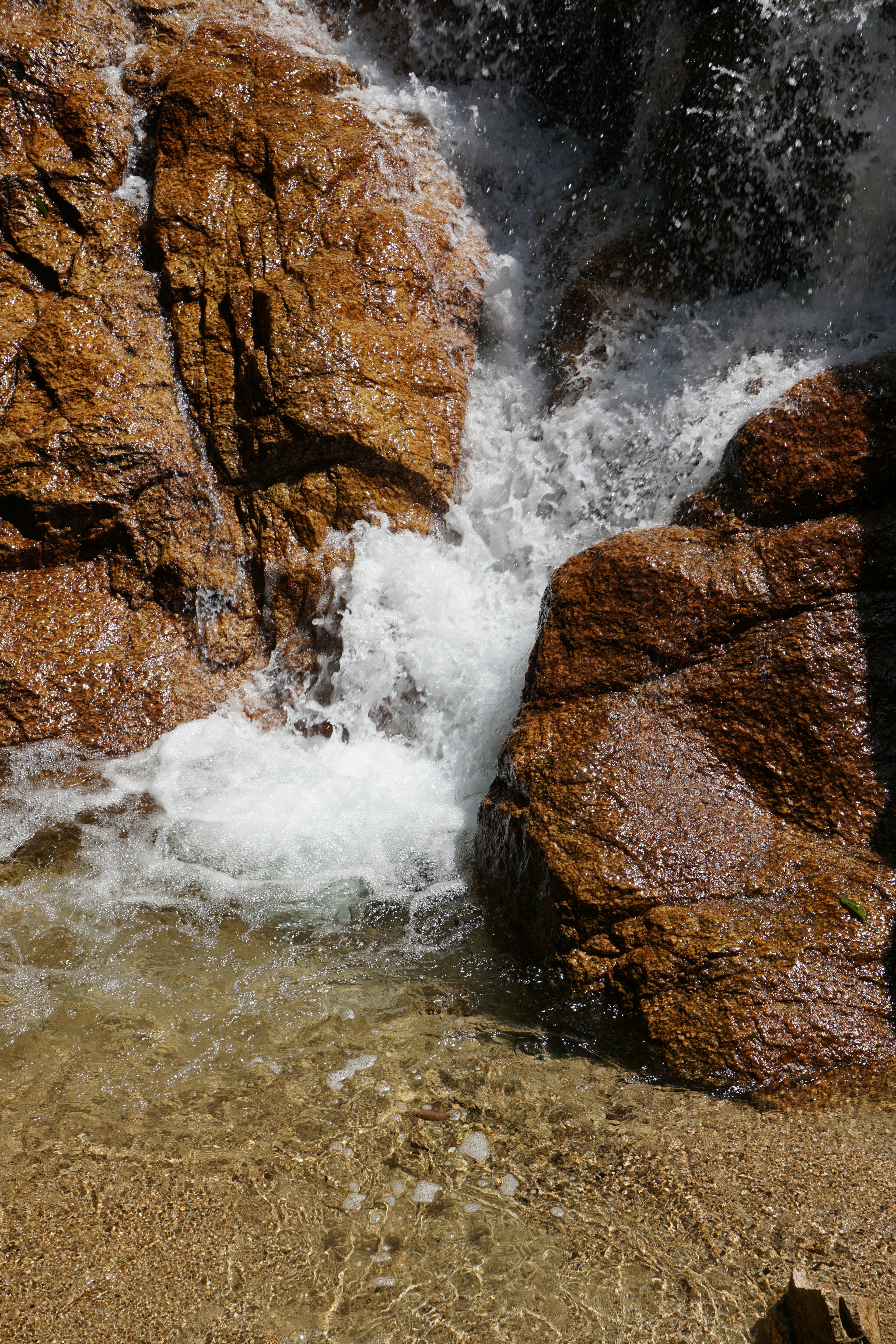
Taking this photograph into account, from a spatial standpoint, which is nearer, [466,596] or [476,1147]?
[476,1147]

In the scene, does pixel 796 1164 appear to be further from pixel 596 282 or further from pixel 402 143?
pixel 402 143

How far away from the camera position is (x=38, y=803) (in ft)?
12.6

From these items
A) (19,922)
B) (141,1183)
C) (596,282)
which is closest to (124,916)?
(19,922)

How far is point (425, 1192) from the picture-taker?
6.84 feet

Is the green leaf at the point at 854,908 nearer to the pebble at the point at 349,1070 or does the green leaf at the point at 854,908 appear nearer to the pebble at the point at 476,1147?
the pebble at the point at 476,1147

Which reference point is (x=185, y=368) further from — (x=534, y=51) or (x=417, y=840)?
Answer: (x=534, y=51)

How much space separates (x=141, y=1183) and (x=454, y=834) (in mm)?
1885

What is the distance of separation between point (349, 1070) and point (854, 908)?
5.26ft

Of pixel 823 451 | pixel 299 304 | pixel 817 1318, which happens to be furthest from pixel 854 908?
pixel 299 304

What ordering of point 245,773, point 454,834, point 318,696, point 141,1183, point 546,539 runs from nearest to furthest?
point 141,1183 → point 454,834 → point 245,773 → point 318,696 → point 546,539

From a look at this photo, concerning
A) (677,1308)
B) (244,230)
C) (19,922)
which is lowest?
(19,922)

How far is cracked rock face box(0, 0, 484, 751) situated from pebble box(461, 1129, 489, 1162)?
2694mm

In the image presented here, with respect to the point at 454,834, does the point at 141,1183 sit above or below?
below

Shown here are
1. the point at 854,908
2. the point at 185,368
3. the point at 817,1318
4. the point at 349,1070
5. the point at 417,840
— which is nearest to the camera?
the point at 817,1318
